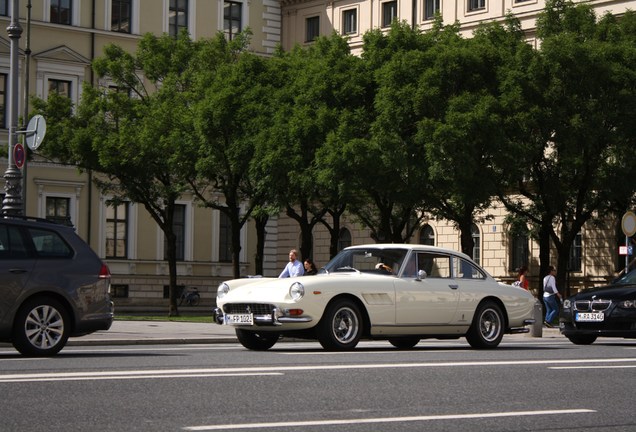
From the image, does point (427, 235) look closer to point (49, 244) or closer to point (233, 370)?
point (49, 244)

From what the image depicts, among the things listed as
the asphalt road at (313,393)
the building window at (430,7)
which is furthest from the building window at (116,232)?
the asphalt road at (313,393)

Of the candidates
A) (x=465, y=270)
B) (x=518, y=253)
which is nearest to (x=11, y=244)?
(x=465, y=270)

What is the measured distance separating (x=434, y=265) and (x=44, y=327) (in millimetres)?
6319

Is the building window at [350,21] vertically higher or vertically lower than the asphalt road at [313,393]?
higher

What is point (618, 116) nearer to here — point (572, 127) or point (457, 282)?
point (572, 127)

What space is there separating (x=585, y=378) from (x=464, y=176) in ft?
83.5

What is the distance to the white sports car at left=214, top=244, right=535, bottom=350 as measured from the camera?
60.0ft

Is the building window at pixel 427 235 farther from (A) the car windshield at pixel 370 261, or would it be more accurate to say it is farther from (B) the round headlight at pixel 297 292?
(B) the round headlight at pixel 297 292

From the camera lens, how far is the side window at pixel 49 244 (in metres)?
16.6

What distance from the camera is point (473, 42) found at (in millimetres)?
42438

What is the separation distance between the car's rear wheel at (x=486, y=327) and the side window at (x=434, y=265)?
773 mm

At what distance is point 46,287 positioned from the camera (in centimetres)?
1636

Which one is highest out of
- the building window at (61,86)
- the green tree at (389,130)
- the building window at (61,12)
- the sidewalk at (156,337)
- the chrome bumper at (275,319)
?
the building window at (61,12)

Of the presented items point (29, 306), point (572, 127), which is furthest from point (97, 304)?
point (572, 127)
